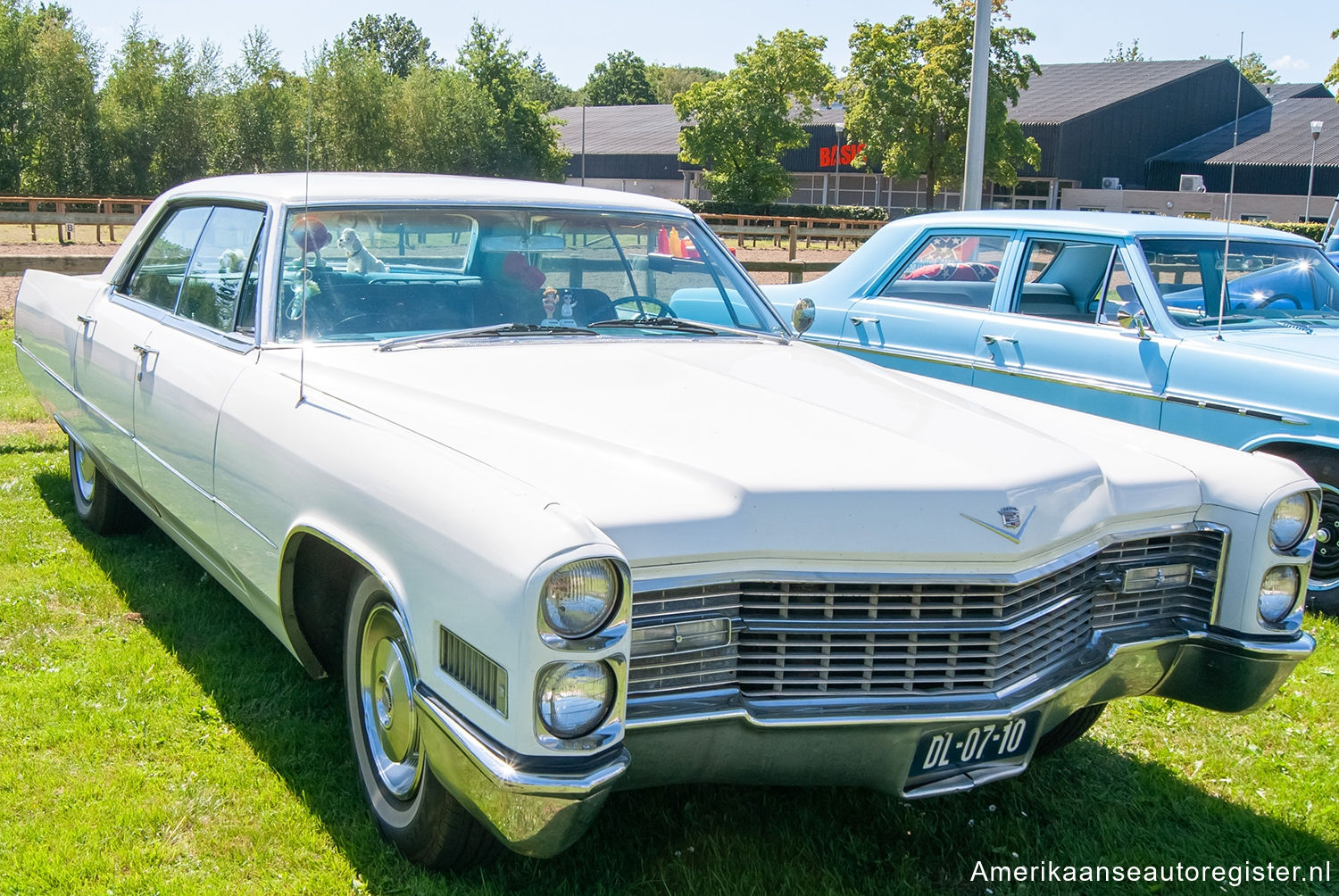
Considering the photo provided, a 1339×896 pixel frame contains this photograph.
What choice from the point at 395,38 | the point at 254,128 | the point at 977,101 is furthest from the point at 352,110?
the point at 395,38

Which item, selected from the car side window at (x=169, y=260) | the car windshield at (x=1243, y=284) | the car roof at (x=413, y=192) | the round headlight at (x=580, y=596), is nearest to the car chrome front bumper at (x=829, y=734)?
the round headlight at (x=580, y=596)

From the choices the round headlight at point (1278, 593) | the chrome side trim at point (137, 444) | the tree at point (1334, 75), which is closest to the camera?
the round headlight at point (1278, 593)

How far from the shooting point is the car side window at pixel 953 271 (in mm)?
6434

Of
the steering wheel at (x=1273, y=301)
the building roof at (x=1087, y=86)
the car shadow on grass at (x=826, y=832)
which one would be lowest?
the car shadow on grass at (x=826, y=832)

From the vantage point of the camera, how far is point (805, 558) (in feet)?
7.99

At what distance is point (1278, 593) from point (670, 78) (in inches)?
5353

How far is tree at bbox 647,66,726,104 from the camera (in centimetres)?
12838

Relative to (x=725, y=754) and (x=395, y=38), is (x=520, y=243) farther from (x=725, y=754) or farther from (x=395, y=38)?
(x=395, y=38)

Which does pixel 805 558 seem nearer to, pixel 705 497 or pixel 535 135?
pixel 705 497

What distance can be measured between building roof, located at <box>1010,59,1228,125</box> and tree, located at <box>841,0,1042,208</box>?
8263mm

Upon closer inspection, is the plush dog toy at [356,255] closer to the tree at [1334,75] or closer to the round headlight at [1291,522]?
the round headlight at [1291,522]

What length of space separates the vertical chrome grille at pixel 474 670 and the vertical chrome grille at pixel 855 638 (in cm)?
28

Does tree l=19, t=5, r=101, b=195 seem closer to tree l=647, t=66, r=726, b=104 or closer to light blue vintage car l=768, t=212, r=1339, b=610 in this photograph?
light blue vintage car l=768, t=212, r=1339, b=610

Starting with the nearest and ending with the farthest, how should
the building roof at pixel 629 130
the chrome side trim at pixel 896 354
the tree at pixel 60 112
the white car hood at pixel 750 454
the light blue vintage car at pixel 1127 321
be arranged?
the white car hood at pixel 750 454
the light blue vintage car at pixel 1127 321
the chrome side trim at pixel 896 354
the tree at pixel 60 112
the building roof at pixel 629 130
